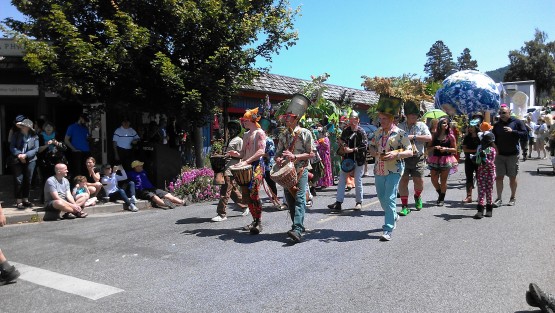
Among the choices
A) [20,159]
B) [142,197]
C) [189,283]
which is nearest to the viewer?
[189,283]

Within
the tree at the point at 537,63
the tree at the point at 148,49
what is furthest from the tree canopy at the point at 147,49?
the tree at the point at 537,63

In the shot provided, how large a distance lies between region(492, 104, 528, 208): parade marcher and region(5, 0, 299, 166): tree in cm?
594

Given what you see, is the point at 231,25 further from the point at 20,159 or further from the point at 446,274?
the point at 446,274

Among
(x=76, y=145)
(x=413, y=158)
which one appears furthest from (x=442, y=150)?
(x=76, y=145)

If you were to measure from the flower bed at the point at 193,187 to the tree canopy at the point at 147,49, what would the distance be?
155 cm

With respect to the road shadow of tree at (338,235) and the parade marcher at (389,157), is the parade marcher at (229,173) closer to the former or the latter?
the road shadow of tree at (338,235)

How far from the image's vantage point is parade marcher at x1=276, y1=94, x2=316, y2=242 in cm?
633

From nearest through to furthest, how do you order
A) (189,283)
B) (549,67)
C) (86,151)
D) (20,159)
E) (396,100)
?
(189,283)
(396,100)
(20,159)
(86,151)
(549,67)

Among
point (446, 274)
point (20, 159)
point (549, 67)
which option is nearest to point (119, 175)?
point (20, 159)

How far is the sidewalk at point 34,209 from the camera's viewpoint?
845 cm

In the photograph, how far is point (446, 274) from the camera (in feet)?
15.8

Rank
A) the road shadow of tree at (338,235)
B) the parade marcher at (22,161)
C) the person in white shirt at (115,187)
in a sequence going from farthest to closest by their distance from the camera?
the person in white shirt at (115,187) → the parade marcher at (22,161) → the road shadow of tree at (338,235)

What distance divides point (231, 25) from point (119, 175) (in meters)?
4.46

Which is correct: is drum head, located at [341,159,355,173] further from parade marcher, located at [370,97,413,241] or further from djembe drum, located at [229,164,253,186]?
Result: djembe drum, located at [229,164,253,186]
